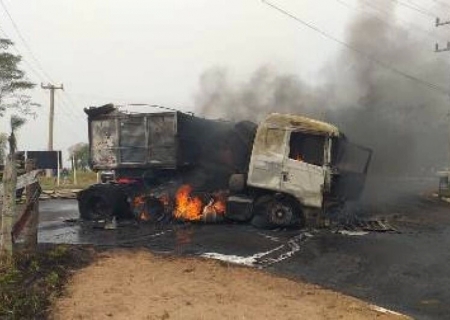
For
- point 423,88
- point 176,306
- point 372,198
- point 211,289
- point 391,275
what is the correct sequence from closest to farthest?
point 176,306, point 211,289, point 391,275, point 372,198, point 423,88

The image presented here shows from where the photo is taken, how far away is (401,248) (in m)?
11.6

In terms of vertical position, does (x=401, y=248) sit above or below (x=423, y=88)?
below

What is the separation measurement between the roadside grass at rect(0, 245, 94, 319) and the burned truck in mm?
5554

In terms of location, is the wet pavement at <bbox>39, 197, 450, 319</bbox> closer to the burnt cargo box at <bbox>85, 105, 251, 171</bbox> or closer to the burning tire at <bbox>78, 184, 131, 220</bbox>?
the burning tire at <bbox>78, 184, 131, 220</bbox>

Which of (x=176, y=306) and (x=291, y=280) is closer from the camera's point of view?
(x=176, y=306)

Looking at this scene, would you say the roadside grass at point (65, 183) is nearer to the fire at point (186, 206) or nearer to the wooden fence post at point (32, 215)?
the fire at point (186, 206)

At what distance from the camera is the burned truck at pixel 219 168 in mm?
13906

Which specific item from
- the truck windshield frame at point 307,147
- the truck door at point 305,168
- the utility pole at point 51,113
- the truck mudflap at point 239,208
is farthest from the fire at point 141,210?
the utility pole at point 51,113

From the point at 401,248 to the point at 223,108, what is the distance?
1358cm

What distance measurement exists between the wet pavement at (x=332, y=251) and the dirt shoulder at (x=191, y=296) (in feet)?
3.00

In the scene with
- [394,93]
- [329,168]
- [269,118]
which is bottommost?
[329,168]

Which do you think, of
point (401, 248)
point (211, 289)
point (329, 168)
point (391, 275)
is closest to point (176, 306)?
point (211, 289)

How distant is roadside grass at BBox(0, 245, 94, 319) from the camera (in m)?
6.09

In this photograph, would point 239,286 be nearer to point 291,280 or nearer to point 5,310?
point 291,280
